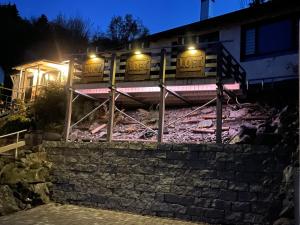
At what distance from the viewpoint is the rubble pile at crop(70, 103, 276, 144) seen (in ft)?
42.0

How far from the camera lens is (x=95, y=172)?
11766 millimetres

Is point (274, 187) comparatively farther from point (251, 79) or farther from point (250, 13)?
point (250, 13)

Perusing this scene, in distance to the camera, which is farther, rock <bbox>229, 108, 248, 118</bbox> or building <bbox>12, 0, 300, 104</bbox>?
rock <bbox>229, 108, 248, 118</bbox>

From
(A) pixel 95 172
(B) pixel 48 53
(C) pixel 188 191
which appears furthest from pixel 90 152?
(B) pixel 48 53

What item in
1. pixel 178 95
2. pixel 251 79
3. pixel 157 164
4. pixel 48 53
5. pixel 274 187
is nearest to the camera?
pixel 274 187

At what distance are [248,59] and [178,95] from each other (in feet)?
14.6

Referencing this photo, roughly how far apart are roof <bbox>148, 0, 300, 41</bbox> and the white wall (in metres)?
0.47

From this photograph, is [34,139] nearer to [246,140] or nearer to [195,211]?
[195,211]

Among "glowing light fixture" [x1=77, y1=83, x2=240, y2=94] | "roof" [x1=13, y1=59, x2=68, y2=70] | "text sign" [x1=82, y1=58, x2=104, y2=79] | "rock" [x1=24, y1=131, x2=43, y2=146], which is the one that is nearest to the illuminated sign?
"glowing light fixture" [x1=77, y1=83, x2=240, y2=94]

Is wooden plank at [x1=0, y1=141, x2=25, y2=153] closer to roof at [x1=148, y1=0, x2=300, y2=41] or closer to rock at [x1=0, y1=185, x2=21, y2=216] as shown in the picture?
rock at [x1=0, y1=185, x2=21, y2=216]

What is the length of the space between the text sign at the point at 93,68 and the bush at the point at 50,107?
9.80 feet

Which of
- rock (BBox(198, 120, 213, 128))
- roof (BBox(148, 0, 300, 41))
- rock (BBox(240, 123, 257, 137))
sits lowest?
rock (BBox(240, 123, 257, 137))

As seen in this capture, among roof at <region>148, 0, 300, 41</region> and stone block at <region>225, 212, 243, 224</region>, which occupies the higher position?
roof at <region>148, 0, 300, 41</region>

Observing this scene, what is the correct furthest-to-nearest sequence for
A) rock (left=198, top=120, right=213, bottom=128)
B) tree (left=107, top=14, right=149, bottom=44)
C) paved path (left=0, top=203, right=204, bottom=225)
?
tree (left=107, top=14, right=149, bottom=44)
rock (left=198, top=120, right=213, bottom=128)
paved path (left=0, top=203, right=204, bottom=225)
